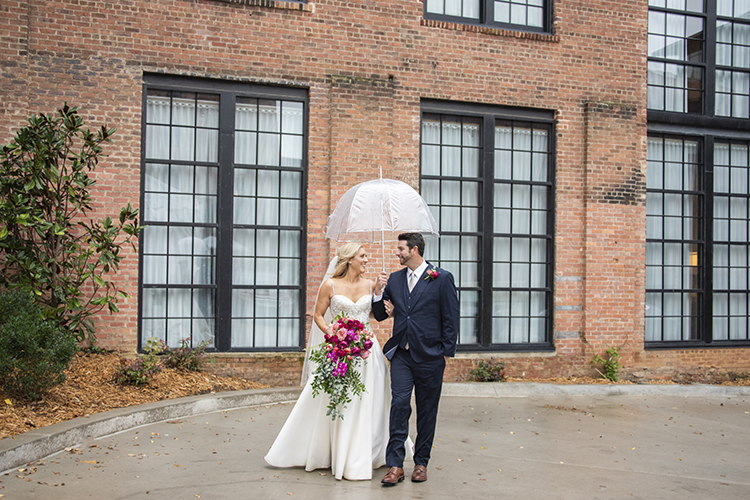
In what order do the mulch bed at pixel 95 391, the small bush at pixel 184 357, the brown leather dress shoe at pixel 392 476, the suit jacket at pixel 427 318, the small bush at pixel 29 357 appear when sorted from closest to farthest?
the brown leather dress shoe at pixel 392 476, the suit jacket at pixel 427 318, the mulch bed at pixel 95 391, the small bush at pixel 29 357, the small bush at pixel 184 357

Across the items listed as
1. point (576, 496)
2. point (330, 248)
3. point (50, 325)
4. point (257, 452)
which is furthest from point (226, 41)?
point (576, 496)

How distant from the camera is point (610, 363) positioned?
11.3 meters

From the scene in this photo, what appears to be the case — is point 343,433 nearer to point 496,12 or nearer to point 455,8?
point 455,8

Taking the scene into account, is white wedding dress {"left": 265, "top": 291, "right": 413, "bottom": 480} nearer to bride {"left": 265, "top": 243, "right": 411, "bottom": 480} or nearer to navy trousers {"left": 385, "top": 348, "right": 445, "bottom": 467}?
bride {"left": 265, "top": 243, "right": 411, "bottom": 480}

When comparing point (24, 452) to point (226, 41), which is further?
point (226, 41)

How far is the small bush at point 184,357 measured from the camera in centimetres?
916

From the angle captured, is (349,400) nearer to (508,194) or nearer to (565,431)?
(565,431)

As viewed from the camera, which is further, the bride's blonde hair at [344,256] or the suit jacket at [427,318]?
the bride's blonde hair at [344,256]

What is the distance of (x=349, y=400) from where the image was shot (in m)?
5.66

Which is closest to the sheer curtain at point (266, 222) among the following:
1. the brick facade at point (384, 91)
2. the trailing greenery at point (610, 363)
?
the brick facade at point (384, 91)

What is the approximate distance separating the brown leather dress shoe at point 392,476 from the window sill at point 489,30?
24.6 ft

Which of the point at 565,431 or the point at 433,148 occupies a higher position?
the point at 433,148

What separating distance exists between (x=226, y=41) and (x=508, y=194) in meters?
5.17

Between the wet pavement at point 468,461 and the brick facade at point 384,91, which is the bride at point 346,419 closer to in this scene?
the wet pavement at point 468,461
